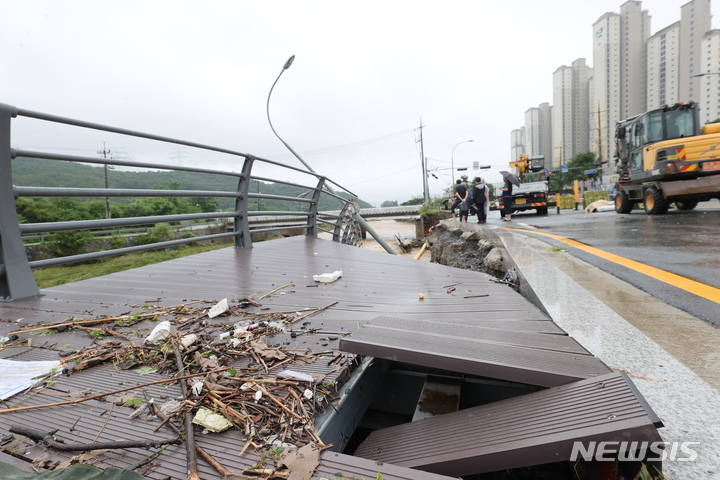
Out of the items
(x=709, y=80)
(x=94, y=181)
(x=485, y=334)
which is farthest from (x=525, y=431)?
(x=709, y=80)

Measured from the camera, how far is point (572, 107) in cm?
7750

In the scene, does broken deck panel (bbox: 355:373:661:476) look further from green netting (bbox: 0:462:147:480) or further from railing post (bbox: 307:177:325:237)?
railing post (bbox: 307:177:325:237)

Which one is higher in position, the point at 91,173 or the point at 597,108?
the point at 597,108

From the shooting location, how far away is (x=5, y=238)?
2516mm

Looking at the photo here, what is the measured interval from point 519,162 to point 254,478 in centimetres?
2400

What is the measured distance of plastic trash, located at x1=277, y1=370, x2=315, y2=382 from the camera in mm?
1293

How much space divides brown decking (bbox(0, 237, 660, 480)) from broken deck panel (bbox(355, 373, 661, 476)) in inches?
3.9

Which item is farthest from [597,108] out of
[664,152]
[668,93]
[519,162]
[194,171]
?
[194,171]

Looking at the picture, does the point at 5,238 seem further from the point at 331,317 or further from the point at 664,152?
the point at 664,152

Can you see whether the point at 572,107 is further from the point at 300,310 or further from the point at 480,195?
the point at 300,310

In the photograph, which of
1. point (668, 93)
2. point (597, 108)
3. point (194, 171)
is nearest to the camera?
point (194, 171)

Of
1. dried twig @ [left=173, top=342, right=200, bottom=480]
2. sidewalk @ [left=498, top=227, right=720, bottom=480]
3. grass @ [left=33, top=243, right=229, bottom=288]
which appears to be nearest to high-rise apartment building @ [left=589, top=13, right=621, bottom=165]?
grass @ [left=33, top=243, right=229, bottom=288]

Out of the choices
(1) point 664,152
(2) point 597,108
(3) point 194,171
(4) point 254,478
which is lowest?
(4) point 254,478

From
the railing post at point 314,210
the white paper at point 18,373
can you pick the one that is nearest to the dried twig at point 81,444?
the white paper at point 18,373
